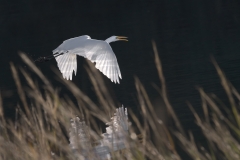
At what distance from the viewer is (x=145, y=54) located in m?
8.41

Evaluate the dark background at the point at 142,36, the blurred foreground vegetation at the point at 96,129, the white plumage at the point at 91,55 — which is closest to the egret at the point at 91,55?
the white plumage at the point at 91,55

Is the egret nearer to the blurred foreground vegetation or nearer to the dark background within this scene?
the dark background

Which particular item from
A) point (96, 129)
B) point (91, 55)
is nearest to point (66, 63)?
point (91, 55)

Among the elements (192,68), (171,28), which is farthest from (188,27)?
(192,68)

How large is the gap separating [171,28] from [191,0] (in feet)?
13.6

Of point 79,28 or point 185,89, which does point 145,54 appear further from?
point 79,28

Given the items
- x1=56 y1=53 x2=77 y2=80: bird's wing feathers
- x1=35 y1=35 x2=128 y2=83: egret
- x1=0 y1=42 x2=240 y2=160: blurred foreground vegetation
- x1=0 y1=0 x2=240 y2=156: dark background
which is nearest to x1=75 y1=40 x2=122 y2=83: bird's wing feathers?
x1=35 y1=35 x2=128 y2=83: egret

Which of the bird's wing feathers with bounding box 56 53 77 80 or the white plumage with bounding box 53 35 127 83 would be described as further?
the bird's wing feathers with bounding box 56 53 77 80

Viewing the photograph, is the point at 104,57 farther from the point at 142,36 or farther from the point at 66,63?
the point at 142,36

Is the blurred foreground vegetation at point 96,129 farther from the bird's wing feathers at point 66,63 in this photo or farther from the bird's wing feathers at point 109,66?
the bird's wing feathers at point 66,63

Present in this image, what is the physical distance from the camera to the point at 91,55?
16.4 feet

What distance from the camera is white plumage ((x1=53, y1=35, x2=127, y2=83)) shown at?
4578 millimetres

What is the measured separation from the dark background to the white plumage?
0.38 metres

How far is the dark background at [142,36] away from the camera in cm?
585
